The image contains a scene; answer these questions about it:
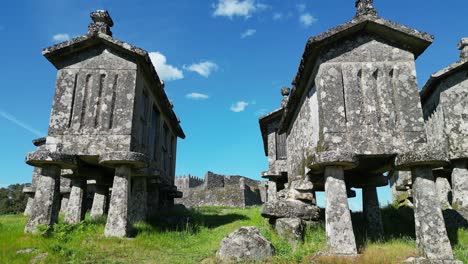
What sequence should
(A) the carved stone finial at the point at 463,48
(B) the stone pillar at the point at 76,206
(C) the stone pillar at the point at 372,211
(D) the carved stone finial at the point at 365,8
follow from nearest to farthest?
(D) the carved stone finial at the point at 365,8
(C) the stone pillar at the point at 372,211
(B) the stone pillar at the point at 76,206
(A) the carved stone finial at the point at 463,48

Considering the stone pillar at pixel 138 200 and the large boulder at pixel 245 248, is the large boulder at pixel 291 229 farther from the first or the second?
the stone pillar at pixel 138 200

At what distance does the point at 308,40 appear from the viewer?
814 centimetres

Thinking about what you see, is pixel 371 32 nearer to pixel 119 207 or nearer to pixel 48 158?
pixel 119 207

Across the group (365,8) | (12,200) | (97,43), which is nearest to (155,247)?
(97,43)

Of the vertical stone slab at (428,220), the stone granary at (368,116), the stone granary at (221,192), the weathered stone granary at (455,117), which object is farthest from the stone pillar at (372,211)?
the stone granary at (221,192)

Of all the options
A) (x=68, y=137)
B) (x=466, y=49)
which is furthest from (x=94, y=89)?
(x=466, y=49)

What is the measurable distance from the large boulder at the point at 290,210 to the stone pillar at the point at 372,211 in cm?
166

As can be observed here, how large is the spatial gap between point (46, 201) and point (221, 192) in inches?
798

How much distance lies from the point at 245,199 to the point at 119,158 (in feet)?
63.3

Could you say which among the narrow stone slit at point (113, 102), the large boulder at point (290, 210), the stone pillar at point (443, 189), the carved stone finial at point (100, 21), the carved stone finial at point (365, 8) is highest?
the carved stone finial at point (100, 21)

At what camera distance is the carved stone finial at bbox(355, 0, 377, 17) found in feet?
27.5

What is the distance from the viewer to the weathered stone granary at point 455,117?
11.6m

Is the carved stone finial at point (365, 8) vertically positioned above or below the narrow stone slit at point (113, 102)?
above

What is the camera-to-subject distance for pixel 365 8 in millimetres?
8422
